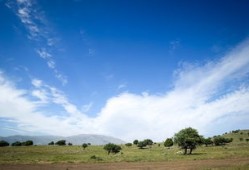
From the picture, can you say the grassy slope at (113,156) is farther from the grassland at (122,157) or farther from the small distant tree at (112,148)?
the small distant tree at (112,148)

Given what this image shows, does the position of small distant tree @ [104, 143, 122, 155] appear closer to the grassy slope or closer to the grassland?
the grassland

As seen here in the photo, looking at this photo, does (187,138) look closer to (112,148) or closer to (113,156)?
(113,156)

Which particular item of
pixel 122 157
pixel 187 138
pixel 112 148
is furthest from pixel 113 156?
pixel 187 138

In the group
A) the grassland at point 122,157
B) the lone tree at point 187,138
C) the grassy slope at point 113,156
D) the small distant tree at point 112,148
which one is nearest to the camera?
the grassland at point 122,157

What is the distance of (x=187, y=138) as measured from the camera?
7162 cm

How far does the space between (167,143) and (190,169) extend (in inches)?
2813

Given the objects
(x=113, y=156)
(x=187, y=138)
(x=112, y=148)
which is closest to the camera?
(x=113, y=156)

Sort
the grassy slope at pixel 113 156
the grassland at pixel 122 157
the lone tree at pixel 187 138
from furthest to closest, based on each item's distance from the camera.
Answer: the lone tree at pixel 187 138 < the grassy slope at pixel 113 156 < the grassland at pixel 122 157

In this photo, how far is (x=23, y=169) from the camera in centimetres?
3975

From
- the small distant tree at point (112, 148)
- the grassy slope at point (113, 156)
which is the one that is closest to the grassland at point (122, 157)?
the grassy slope at point (113, 156)

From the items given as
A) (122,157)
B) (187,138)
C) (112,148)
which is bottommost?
(122,157)

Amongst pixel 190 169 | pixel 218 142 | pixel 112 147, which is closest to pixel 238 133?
pixel 218 142

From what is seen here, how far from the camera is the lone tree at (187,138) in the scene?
2822 inches

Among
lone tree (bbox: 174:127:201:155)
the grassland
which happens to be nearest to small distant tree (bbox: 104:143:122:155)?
the grassland
